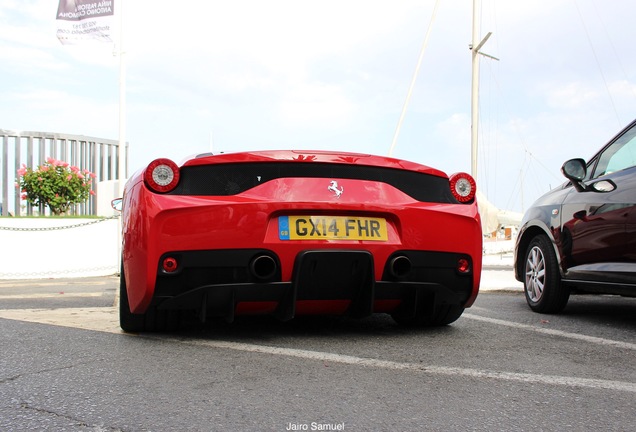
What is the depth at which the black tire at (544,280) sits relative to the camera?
4637 mm

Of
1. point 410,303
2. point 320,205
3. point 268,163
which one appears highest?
point 268,163

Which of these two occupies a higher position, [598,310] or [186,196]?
[186,196]

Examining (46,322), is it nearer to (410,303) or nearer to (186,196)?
(186,196)

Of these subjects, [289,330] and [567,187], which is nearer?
[289,330]

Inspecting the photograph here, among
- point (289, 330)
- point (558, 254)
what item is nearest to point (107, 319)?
point (289, 330)

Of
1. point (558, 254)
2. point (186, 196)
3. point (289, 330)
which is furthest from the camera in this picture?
point (558, 254)

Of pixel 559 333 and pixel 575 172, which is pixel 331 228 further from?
pixel 575 172

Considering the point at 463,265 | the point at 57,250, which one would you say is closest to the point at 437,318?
the point at 463,265

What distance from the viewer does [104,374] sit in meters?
2.51

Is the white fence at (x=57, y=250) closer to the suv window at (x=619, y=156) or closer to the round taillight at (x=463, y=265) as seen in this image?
the suv window at (x=619, y=156)

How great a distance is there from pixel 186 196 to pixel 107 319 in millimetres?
1579

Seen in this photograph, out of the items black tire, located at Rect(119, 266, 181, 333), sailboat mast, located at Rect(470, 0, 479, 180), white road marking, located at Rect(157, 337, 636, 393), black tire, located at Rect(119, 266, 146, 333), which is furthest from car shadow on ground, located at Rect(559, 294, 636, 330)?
sailboat mast, located at Rect(470, 0, 479, 180)

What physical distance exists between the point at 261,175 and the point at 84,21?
14354mm

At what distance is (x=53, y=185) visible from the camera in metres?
25.1
